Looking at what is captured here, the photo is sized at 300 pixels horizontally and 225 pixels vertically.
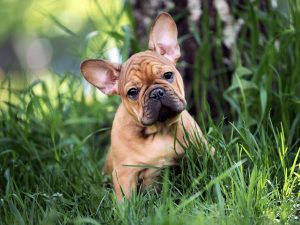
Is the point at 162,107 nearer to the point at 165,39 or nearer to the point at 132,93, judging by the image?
the point at 132,93

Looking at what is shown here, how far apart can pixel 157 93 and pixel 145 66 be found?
0.20 metres

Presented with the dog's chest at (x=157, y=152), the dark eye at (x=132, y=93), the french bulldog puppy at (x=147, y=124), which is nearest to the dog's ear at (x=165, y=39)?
the french bulldog puppy at (x=147, y=124)

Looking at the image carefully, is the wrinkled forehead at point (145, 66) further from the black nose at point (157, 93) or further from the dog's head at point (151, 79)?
the black nose at point (157, 93)

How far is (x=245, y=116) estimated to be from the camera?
4.38m

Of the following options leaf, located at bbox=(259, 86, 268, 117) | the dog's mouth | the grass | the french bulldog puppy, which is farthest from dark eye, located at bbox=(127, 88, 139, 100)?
leaf, located at bbox=(259, 86, 268, 117)

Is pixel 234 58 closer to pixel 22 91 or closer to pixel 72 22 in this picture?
pixel 22 91

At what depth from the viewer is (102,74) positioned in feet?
13.6

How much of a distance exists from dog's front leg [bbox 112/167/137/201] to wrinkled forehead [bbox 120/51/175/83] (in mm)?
529

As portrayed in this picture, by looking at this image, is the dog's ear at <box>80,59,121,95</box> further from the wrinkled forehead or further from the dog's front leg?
the dog's front leg

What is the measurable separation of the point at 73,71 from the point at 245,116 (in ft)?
5.35

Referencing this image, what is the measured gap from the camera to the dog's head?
3.76 m

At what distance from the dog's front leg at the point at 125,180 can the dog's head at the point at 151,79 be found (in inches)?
12.0

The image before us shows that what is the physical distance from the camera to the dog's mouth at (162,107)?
12.2 feet

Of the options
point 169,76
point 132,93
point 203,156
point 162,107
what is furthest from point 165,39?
point 203,156
